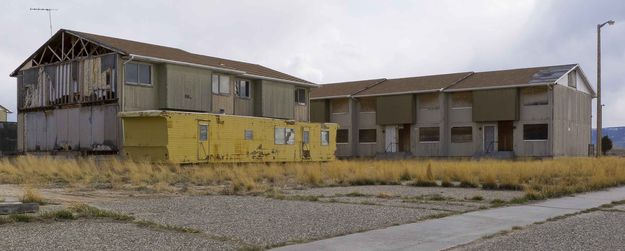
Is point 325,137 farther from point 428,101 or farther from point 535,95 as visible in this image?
point 535,95

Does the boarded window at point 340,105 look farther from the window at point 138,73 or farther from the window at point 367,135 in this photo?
the window at point 138,73

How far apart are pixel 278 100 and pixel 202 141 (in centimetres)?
1257

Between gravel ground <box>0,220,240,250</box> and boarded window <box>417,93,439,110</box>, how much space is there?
135 ft

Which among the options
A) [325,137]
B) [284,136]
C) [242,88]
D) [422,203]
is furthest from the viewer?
[242,88]

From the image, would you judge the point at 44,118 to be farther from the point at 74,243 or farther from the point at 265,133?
the point at 74,243

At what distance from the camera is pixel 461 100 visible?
47.5m

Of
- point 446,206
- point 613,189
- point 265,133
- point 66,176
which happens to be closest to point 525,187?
point 613,189

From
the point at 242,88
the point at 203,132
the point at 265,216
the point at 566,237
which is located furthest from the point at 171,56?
the point at 566,237

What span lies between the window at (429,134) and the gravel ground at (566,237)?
37125mm

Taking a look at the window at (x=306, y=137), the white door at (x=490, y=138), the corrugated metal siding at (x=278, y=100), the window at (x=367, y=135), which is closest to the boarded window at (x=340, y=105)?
the window at (x=367, y=135)

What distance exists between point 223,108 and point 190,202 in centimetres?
2363

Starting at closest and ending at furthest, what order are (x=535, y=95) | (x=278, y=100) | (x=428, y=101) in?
(x=278, y=100), (x=535, y=95), (x=428, y=101)

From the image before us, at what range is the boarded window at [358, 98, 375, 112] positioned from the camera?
2061 inches

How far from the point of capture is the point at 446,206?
1321cm
